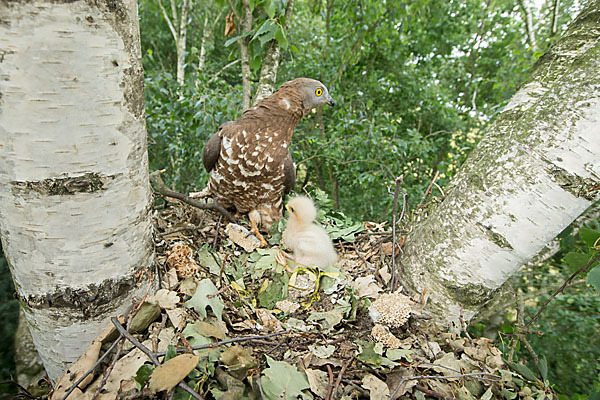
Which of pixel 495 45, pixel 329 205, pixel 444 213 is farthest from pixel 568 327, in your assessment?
pixel 495 45

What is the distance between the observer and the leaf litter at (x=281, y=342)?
899 millimetres

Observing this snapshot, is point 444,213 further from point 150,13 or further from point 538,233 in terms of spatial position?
point 150,13

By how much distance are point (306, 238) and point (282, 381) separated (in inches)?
33.2

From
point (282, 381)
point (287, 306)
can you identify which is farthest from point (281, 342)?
point (287, 306)

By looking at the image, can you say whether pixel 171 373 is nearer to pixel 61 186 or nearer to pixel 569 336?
pixel 61 186

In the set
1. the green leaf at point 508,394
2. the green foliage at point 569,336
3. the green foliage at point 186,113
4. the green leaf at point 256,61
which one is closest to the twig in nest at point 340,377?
the green leaf at point 508,394

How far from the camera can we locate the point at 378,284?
1.52 m

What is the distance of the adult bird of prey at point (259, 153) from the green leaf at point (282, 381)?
3.31 feet

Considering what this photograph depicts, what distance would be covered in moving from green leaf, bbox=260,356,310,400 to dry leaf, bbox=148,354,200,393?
222mm

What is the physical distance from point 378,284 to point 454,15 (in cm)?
641

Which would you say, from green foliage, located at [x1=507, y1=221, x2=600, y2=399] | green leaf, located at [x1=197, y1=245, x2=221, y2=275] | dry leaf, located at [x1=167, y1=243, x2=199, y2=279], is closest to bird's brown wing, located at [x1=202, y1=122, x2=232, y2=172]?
green leaf, located at [x1=197, y1=245, x2=221, y2=275]

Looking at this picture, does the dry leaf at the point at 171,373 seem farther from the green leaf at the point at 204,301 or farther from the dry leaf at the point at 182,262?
the dry leaf at the point at 182,262

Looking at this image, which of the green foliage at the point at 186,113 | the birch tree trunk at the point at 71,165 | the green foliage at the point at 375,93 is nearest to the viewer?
the birch tree trunk at the point at 71,165

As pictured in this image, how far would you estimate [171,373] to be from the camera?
0.80 m
